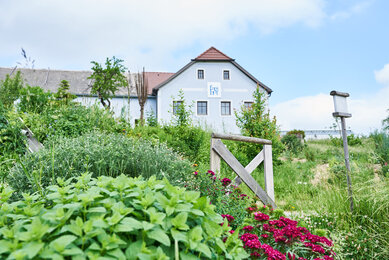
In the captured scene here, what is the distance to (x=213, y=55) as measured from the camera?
2178 cm

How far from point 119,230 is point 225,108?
20.9 meters

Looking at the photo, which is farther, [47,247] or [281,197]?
[281,197]

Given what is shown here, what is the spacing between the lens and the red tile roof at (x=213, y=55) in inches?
847

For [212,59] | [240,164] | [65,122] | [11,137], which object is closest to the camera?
[240,164]

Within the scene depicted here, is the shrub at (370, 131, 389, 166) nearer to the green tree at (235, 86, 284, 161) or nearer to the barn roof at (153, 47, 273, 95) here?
the green tree at (235, 86, 284, 161)

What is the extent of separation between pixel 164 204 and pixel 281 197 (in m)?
5.30

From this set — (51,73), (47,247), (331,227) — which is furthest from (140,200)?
(51,73)

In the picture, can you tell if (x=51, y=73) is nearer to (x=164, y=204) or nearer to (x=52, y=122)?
(x=52, y=122)

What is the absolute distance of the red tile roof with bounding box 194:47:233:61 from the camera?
Result: 21.5 m

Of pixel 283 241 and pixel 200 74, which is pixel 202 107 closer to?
pixel 200 74

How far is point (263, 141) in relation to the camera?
4.71m

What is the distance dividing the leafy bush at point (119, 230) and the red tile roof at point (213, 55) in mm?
20672

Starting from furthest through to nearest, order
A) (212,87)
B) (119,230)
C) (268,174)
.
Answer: (212,87)
(268,174)
(119,230)

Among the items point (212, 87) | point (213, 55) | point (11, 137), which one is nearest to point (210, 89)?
point (212, 87)
